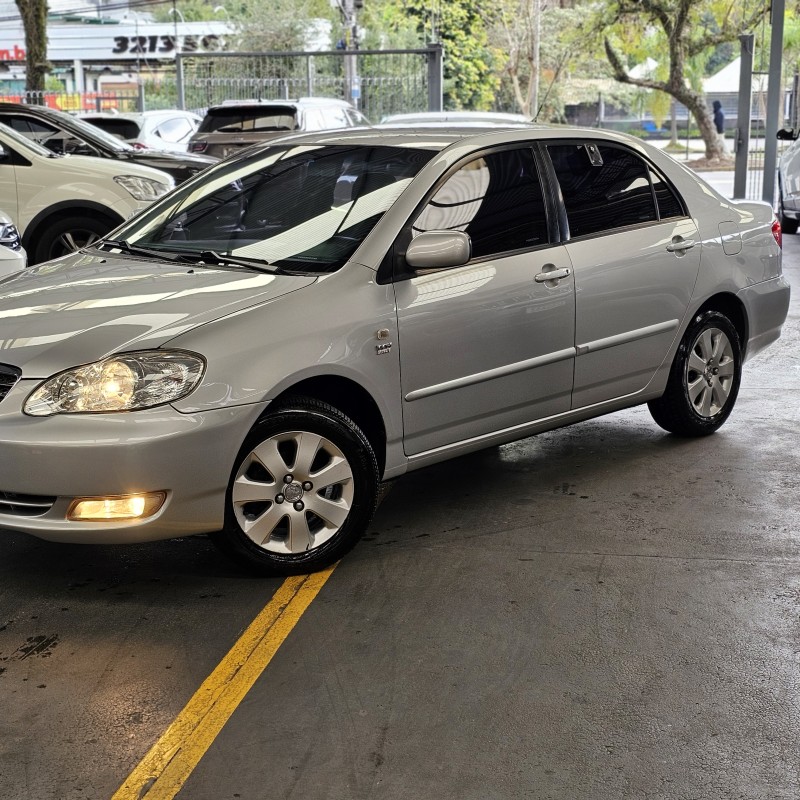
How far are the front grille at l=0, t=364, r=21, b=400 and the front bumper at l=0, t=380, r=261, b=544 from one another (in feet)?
0.20

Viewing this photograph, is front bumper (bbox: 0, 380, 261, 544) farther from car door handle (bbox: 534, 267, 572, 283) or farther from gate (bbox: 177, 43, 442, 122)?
gate (bbox: 177, 43, 442, 122)

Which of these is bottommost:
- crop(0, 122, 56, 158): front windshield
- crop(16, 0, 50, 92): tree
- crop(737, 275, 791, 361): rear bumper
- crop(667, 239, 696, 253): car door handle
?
crop(737, 275, 791, 361): rear bumper

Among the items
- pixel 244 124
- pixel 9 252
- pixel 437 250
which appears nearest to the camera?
pixel 437 250

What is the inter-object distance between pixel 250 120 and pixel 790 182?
751 cm

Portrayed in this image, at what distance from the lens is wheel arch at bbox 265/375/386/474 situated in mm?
4664

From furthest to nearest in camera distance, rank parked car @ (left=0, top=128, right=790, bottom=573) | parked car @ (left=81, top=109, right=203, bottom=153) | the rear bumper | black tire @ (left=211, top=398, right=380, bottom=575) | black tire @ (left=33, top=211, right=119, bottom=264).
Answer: parked car @ (left=81, top=109, right=203, bottom=153) → black tire @ (left=33, top=211, right=119, bottom=264) → the rear bumper → black tire @ (left=211, top=398, right=380, bottom=575) → parked car @ (left=0, top=128, right=790, bottom=573)

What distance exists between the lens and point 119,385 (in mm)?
4250

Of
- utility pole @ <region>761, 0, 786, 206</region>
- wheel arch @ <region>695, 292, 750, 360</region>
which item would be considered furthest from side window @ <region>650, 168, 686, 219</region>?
utility pole @ <region>761, 0, 786, 206</region>

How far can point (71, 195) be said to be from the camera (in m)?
11.1

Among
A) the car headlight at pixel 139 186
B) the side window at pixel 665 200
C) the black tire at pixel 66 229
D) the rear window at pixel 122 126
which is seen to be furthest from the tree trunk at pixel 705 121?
the side window at pixel 665 200

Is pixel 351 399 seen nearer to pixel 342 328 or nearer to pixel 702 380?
pixel 342 328

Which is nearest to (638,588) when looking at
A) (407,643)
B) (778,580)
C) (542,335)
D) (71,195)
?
(778,580)

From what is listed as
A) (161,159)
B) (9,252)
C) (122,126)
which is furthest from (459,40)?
(9,252)

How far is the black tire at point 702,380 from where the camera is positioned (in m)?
6.36
